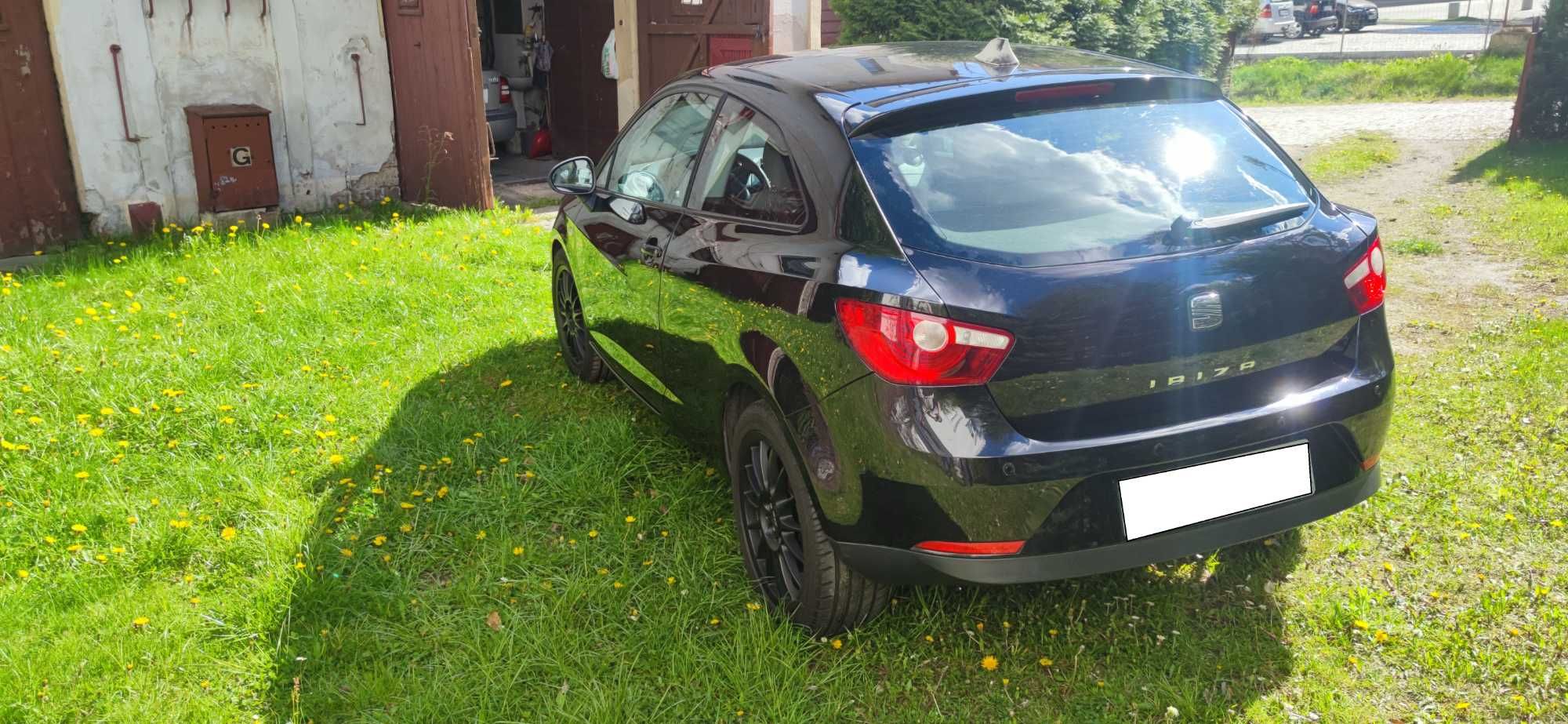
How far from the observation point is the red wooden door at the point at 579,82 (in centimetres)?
1168

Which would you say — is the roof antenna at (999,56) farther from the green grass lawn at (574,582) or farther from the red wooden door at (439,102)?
the red wooden door at (439,102)

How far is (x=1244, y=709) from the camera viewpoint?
2.85 m

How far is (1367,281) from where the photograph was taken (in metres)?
2.92

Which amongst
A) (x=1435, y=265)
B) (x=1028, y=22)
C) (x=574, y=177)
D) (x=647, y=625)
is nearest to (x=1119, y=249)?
(x=647, y=625)

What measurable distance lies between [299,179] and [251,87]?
711 millimetres

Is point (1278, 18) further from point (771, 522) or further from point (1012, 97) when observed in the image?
point (771, 522)

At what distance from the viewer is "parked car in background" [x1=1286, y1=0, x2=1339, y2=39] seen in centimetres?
3438

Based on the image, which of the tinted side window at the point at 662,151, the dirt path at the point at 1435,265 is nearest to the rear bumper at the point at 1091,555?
the tinted side window at the point at 662,151

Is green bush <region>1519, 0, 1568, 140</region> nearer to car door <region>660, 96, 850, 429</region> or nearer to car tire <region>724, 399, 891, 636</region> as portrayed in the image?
car door <region>660, 96, 850, 429</region>

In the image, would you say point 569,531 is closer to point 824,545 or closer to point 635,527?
point 635,527

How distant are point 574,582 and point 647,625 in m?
0.32

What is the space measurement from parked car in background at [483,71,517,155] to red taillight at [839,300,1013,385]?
392 inches

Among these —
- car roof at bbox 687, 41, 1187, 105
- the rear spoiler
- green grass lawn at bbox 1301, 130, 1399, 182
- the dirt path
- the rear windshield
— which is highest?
car roof at bbox 687, 41, 1187, 105

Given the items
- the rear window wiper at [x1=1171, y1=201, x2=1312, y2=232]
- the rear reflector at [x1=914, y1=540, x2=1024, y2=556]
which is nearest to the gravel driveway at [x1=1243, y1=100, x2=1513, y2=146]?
the rear window wiper at [x1=1171, y1=201, x2=1312, y2=232]
